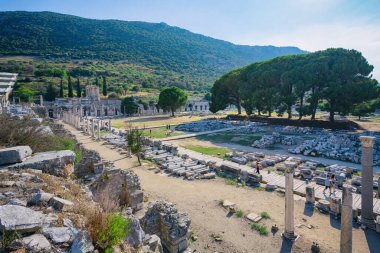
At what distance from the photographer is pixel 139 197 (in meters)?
10.1

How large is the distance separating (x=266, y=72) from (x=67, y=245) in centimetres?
4030

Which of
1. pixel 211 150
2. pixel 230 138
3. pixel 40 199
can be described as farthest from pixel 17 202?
pixel 230 138

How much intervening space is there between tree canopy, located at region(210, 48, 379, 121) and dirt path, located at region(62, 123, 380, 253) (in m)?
26.0

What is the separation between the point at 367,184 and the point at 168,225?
819cm

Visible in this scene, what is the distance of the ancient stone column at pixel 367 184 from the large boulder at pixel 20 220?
11.0m

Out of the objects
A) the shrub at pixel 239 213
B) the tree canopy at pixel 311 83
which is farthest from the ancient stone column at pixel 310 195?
the tree canopy at pixel 311 83

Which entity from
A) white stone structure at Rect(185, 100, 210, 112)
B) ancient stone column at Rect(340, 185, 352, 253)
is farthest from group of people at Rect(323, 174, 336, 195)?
white stone structure at Rect(185, 100, 210, 112)

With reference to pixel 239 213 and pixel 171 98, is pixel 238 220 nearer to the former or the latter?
pixel 239 213

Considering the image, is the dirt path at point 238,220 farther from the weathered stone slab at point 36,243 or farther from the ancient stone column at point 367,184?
the weathered stone slab at point 36,243

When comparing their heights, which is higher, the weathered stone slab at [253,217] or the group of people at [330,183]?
the group of people at [330,183]

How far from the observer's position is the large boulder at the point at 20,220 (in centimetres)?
318

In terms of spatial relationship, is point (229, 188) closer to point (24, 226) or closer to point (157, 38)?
point (24, 226)

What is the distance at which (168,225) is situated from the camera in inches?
310

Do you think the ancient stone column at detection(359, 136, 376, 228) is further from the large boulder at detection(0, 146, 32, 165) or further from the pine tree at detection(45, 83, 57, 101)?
the pine tree at detection(45, 83, 57, 101)
